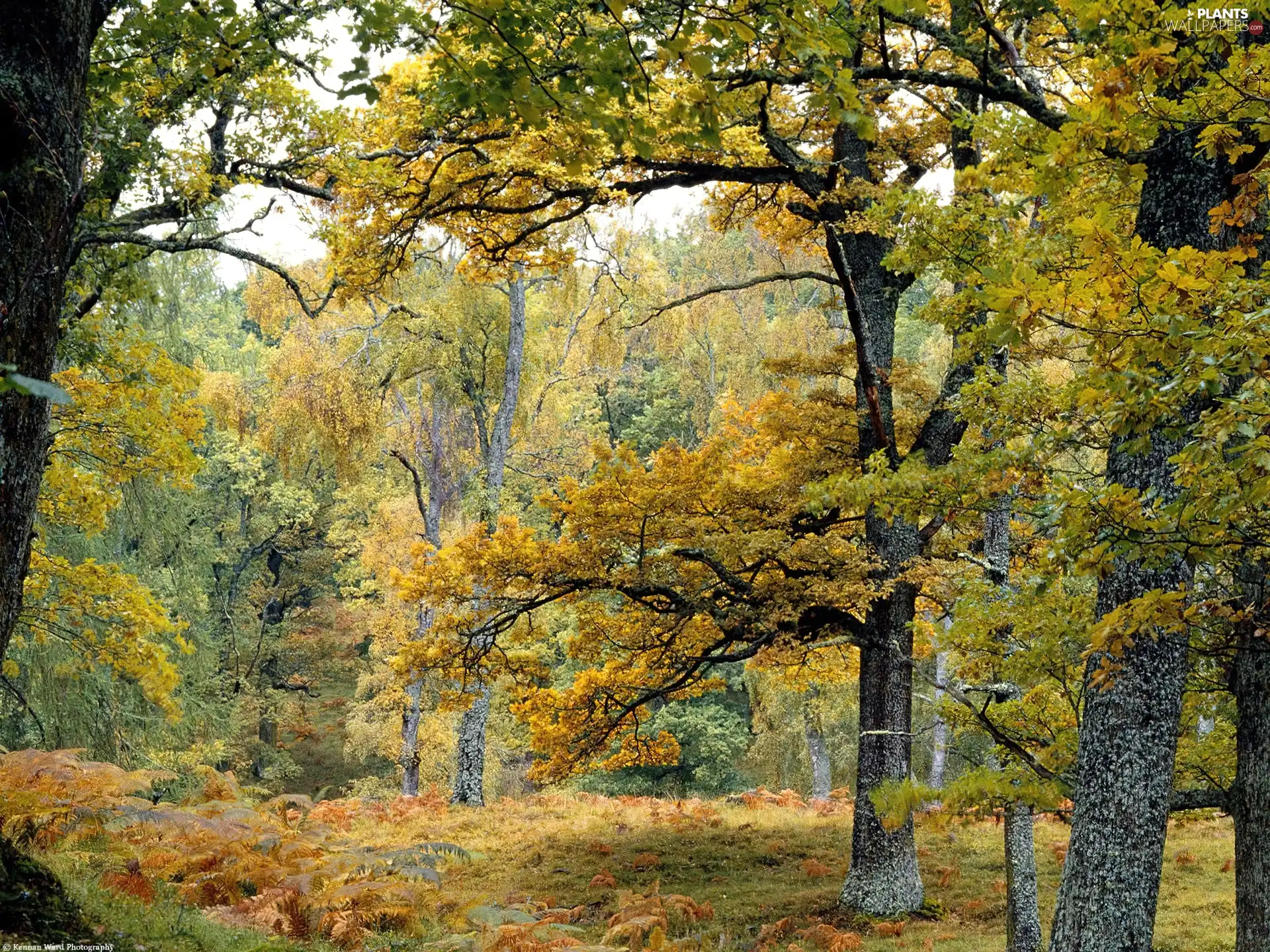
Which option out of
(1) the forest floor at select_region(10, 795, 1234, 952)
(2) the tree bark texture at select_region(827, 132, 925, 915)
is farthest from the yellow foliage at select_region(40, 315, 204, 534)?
(2) the tree bark texture at select_region(827, 132, 925, 915)

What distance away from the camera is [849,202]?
9.19 m

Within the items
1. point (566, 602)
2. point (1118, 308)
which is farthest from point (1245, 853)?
point (566, 602)

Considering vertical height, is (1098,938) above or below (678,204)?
below

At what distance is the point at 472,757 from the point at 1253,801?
1231cm

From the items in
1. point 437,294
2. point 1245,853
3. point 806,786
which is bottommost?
point 806,786

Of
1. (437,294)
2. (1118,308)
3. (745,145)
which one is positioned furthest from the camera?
(437,294)

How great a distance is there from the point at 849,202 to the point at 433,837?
9.06 meters

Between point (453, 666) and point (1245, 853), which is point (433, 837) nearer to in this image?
point (453, 666)

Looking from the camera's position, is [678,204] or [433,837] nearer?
[433,837]

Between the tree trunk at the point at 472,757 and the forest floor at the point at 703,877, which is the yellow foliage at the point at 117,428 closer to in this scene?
the forest floor at the point at 703,877

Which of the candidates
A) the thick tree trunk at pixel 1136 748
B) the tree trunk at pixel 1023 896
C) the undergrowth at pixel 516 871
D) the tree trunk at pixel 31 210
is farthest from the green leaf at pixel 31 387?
the tree trunk at pixel 1023 896

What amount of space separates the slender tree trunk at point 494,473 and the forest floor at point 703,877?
1.81 feet

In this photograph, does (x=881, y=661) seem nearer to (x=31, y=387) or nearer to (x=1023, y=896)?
(x=1023, y=896)

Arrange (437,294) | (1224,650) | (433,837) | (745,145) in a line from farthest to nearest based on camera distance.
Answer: (437,294) < (433,837) < (745,145) < (1224,650)
